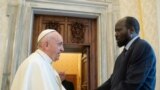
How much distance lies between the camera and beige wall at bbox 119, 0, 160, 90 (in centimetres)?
448

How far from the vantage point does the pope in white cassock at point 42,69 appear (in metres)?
2.27

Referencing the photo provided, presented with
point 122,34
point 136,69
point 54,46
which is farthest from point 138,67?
point 54,46

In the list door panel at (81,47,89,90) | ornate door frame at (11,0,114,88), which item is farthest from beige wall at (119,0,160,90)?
door panel at (81,47,89,90)

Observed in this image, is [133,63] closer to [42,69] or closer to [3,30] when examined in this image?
[42,69]

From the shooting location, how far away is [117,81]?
2355 millimetres

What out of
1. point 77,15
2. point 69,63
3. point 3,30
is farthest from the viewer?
point 69,63

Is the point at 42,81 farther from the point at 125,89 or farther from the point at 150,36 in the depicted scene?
the point at 150,36

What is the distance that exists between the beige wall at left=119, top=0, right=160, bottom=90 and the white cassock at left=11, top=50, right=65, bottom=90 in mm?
2527

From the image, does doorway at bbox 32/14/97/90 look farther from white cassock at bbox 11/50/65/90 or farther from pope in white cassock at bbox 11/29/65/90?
white cassock at bbox 11/50/65/90

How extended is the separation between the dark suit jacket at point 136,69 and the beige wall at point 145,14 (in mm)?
2203

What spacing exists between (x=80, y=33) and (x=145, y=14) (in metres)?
1.25

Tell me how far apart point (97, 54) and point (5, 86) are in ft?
5.51

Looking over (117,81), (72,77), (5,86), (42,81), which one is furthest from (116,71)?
(72,77)

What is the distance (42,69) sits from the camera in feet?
7.68
